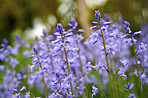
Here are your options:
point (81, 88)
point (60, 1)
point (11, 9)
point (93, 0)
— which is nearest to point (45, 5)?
point (60, 1)

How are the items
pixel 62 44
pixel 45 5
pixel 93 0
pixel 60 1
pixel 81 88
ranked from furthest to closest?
1. pixel 45 5
2. pixel 60 1
3. pixel 93 0
4. pixel 81 88
5. pixel 62 44

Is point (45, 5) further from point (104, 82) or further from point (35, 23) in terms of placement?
point (104, 82)

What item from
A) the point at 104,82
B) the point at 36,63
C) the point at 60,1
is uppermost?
the point at 60,1

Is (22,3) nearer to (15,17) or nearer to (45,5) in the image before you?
(15,17)

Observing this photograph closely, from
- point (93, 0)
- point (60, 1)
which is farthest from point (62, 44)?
point (60, 1)

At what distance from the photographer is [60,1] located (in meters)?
13.4

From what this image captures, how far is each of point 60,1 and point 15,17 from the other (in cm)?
637

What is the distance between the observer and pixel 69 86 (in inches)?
88.3

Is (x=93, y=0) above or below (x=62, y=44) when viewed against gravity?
above

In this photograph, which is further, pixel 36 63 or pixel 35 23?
pixel 35 23

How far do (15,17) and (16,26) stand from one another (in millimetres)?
903

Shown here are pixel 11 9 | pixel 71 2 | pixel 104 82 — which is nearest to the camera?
pixel 104 82

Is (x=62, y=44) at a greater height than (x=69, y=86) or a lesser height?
greater

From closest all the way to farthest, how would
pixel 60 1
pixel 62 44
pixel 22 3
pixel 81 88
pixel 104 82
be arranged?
1. pixel 62 44
2. pixel 81 88
3. pixel 104 82
4. pixel 60 1
5. pixel 22 3
